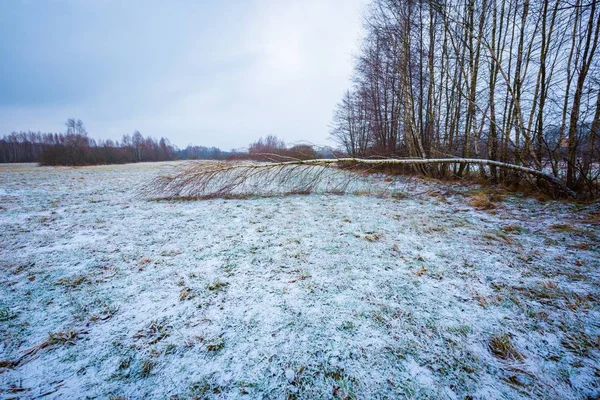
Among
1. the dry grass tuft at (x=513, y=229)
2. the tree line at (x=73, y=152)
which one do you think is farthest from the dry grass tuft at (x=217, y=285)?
the tree line at (x=73, y=152)

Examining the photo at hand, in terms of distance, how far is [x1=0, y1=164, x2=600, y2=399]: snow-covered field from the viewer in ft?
3.55

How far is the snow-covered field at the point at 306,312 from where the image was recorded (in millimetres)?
1083

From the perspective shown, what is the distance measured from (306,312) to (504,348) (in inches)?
44.9

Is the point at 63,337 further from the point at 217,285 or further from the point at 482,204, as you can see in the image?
the point at 482,204

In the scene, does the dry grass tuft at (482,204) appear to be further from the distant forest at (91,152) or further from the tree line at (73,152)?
the tree line at (73,152)

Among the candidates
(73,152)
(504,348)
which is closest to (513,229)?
(504,348)

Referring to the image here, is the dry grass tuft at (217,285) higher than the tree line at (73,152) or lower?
lower

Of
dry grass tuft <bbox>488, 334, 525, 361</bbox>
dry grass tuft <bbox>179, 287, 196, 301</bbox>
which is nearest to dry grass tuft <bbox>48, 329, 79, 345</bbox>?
dry grass tuft <bbox>179, 287, 196, 301</bbox>

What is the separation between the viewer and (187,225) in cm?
339

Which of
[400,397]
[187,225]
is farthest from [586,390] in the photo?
[187,225]

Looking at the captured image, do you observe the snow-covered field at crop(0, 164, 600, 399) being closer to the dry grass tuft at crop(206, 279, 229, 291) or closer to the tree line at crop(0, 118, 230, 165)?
the dry grass tuft at crop(206, 279, 229, 291)

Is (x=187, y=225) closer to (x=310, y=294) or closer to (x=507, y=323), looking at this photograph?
(x=310, y=294)

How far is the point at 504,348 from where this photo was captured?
1.22m

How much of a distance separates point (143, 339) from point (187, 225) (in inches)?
88.5
